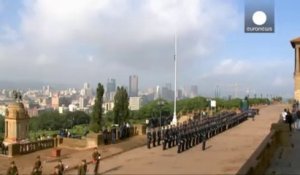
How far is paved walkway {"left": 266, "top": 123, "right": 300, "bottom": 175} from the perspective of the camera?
14.7m

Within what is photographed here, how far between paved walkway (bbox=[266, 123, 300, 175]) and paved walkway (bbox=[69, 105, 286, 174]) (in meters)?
1.34

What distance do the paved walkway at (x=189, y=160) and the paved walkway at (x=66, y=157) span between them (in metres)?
0.81

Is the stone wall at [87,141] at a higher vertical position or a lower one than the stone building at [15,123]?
lower

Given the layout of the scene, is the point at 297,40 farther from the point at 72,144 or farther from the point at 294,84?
the point at 72,144

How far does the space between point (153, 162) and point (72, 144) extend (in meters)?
7.89

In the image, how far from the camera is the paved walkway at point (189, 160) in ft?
61.6

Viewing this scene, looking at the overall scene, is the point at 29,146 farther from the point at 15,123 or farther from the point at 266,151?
the point at 266,151

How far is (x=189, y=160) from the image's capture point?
845 inches

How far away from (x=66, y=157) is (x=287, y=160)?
36.2ft

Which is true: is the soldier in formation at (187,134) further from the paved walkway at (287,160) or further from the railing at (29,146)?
the paved walkway at (287,160)

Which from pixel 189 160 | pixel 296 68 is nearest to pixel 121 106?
pixel 189 160

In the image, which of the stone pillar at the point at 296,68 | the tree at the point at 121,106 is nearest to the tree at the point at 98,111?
the tree at the point at 121,106

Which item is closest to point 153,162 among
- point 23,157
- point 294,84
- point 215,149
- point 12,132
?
point 215,149

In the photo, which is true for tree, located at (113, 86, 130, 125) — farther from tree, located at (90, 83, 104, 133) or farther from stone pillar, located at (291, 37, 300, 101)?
stone pillar, located at (291, 37, 300, 101)
